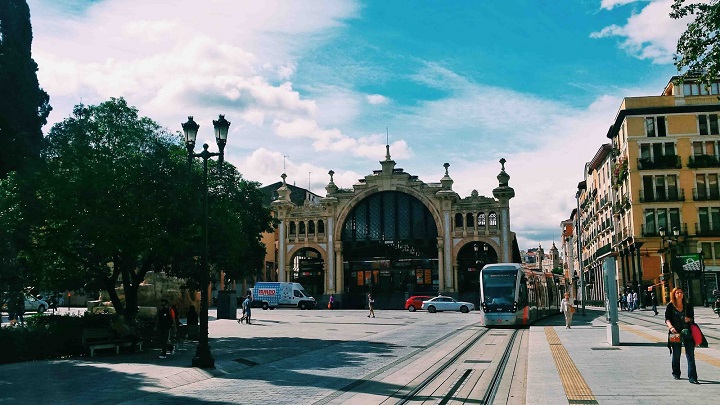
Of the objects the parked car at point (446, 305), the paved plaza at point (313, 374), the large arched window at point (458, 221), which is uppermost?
the large arched window at point (458, 221)

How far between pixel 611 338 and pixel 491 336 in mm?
7258

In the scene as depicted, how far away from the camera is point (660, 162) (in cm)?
5666

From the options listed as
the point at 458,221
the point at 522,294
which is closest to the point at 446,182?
the point at 458,221

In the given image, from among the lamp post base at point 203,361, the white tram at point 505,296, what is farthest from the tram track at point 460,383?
the white tram at point 505,296

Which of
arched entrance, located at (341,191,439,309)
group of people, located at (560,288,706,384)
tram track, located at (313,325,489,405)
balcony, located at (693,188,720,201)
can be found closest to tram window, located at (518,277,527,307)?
→ tram track, located at (313,325,489,405)

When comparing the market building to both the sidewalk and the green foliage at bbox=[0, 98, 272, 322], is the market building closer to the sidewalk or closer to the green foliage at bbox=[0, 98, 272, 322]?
the sidewalk

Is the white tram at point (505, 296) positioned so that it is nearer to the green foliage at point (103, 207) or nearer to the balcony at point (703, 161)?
the green foliage at point (103, 207)

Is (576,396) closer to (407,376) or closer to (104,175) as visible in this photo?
(407,376)

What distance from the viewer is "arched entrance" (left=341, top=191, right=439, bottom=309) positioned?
64250mm

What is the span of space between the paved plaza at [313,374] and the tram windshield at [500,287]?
7655 mm

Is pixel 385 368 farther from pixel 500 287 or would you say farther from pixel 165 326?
pixel 500 287

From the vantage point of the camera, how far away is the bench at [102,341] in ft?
59.2

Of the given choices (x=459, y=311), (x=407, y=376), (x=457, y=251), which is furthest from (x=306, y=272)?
(x=407, y=376)

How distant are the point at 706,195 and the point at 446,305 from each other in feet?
86.1
